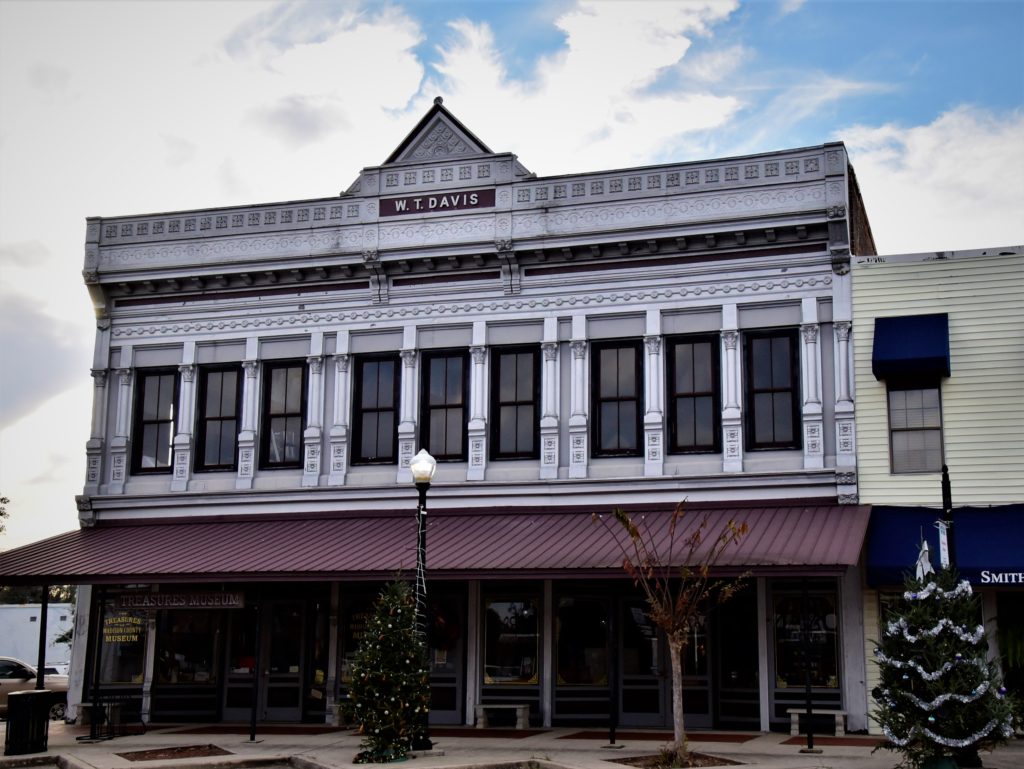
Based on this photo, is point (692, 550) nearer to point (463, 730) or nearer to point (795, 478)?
point (795, 478)

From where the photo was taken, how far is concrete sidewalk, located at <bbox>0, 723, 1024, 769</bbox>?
1775cm

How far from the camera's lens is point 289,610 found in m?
25.4

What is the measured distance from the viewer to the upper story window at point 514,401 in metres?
24.5

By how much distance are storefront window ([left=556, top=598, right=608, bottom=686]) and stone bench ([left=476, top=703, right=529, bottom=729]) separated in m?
0.89

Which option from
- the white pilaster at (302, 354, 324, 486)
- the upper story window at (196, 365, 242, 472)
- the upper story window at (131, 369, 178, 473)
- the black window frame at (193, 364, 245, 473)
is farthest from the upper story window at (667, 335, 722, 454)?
the upper story window at (131, 369, 178, 473)

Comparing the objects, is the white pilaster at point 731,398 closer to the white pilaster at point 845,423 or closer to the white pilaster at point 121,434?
the white pilaster at point 845,423

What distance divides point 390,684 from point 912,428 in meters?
10.1

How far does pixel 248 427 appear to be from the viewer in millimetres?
26000

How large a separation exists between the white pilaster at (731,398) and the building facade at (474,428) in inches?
2.1

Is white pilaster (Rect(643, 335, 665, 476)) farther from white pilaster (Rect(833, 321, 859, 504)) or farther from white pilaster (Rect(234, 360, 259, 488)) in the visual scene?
white pilaster (Rect(234, 360, 259, 488))

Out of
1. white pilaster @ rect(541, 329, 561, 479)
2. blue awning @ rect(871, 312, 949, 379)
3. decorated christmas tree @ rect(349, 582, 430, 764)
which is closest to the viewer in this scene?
decorated christmas tree @ rect(349, 582, 430, 764)

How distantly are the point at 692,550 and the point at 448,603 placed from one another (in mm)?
6636

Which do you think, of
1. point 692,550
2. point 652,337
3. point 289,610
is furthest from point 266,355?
point 692,550

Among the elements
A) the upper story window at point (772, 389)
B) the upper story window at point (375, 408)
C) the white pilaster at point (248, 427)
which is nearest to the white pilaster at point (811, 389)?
the upper story window at point (772, 389)
